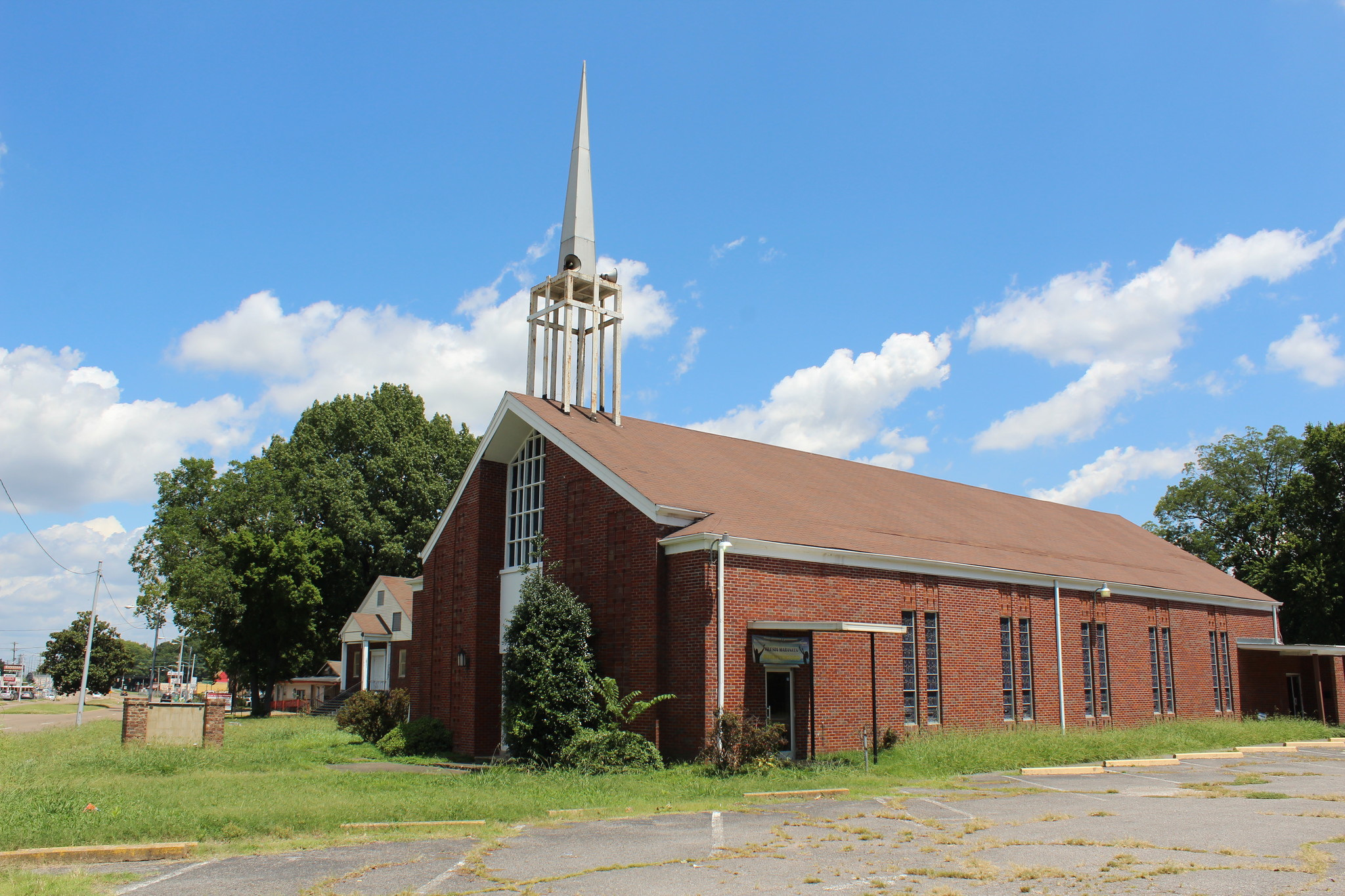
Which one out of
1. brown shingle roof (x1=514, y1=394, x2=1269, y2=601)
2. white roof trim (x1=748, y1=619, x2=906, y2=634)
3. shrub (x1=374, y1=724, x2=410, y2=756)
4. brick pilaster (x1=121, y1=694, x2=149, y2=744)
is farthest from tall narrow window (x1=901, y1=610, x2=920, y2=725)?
brick pilaster (x1=121, y1=694, x2=149, y2=744)

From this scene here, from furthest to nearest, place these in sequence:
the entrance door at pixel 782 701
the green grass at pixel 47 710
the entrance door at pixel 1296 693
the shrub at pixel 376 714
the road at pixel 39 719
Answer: the green grass at pixel 47 710 → the road at pixel 39 719 → the entrance door at pixel 1296 693 → the shrub at pixel 376 714 → the entrance door at pixel 782 701

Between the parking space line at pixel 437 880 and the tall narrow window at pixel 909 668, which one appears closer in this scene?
the parking space line at pixel 437 880

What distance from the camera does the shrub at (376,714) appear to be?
2830 cm

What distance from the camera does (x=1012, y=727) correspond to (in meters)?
25.7

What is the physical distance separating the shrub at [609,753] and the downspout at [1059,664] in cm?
1305

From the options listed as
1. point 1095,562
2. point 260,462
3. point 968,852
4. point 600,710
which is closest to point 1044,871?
point 968,852

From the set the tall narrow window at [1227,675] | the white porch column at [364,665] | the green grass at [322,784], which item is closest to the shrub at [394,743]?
the green grass at [322,784]

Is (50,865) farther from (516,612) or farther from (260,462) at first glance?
(260,462)

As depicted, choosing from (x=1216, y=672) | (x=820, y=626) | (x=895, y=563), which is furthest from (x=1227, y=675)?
(x=820, y=626)

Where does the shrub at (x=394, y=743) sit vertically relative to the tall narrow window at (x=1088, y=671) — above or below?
below

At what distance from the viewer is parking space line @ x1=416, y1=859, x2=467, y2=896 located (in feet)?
30.2

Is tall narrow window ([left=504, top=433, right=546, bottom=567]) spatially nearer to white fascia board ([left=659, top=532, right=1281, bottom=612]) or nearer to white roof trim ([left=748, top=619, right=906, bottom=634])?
white fascia board ([left=659, top=532, right=1281, bottom=612])

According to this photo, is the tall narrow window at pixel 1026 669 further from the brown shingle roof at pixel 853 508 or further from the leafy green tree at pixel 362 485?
the leafy green tree at pixel 362 485

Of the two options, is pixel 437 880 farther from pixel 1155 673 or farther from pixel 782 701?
pixel 1155 673
